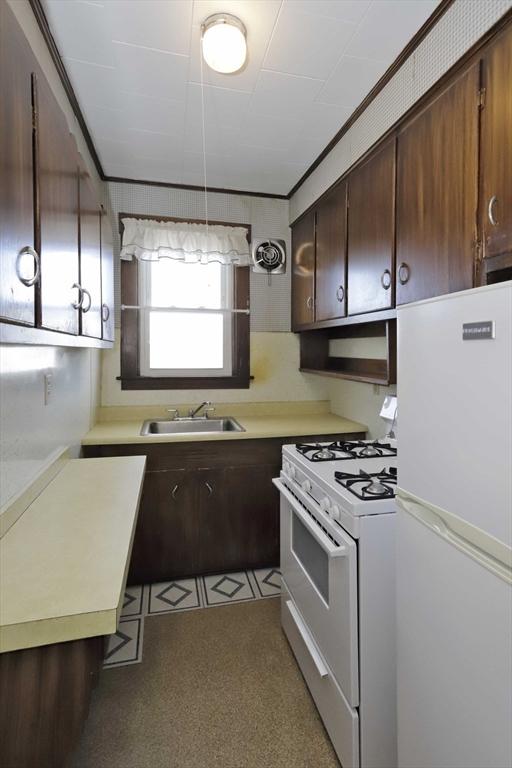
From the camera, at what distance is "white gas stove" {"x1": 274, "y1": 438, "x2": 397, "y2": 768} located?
1.24 metres

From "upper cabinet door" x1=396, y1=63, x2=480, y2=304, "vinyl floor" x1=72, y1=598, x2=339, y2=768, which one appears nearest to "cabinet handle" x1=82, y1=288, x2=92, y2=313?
"upper cabinet door" x1=396, y1=63, x2=480, y2=304

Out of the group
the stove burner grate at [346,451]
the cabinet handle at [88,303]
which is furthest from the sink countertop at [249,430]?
the cabinet handle at [88,303]

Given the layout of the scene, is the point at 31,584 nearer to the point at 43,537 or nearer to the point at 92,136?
the point at 43,537

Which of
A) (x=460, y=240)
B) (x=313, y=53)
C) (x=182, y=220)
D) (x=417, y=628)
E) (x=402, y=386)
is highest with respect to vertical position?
(x=313, y=53)

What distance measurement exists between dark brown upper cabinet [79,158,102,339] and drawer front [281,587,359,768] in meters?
1.43

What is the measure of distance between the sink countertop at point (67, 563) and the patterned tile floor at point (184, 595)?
0.93 m

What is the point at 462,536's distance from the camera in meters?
0.85

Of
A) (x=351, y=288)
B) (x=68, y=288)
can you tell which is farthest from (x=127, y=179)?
(x=68, y=288)

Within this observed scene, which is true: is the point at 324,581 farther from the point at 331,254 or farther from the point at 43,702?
the point at 331,254

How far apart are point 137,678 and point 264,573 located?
983mm

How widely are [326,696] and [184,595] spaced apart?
3.59 feet

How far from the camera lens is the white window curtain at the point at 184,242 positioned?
110 inches

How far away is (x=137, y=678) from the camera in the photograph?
68.3 inches

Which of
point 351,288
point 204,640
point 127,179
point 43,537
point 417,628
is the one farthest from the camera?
point 127,179
